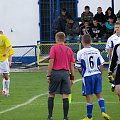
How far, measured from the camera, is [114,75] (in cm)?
1214

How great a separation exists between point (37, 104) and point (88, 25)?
1227 cm

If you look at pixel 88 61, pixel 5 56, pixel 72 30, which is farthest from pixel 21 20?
pixel 88 61

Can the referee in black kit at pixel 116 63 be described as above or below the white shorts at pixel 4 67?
above

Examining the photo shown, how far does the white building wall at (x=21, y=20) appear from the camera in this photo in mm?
31391

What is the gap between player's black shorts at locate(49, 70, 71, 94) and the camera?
13320 mm

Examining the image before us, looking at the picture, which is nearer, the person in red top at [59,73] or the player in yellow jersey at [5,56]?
the person in red top at [59,73]

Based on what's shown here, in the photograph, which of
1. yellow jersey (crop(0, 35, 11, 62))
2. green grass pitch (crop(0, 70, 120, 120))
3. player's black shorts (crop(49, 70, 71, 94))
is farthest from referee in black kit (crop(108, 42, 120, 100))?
yellow jersey (crop(0, 35, 11, 62))

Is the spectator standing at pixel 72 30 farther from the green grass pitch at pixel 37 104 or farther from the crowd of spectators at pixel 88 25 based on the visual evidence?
the green grass pitch at pixel 37 104

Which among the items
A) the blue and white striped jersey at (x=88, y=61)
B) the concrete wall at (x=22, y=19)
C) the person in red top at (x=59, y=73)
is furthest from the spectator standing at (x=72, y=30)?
the person in red top at (x=59, y=73)

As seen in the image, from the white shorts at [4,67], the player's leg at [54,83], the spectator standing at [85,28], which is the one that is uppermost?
the spectator standing at [85,28]

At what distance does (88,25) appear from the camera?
92.5ft

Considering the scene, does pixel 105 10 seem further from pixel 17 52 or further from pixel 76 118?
pixel 76 118

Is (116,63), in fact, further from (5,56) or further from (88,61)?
(5,56)

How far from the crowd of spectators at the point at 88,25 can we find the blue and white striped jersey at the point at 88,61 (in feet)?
47.4
